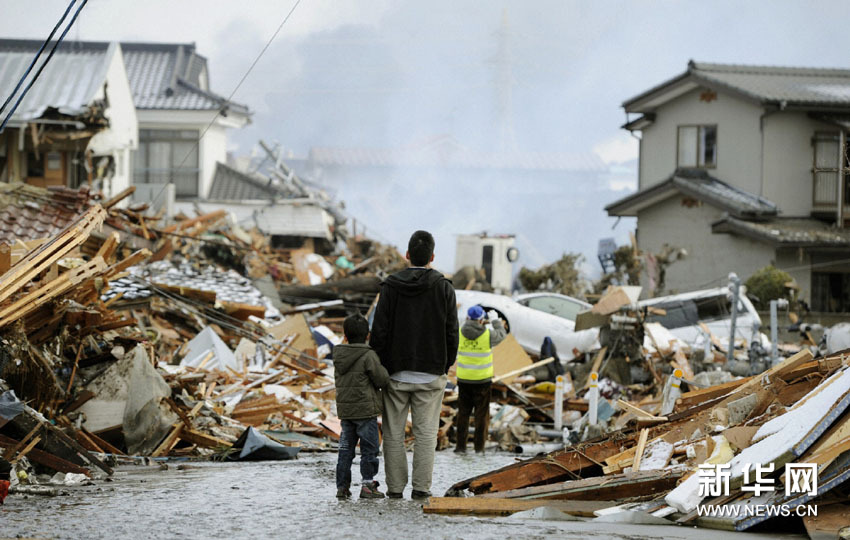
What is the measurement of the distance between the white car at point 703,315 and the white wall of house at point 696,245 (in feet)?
36.1

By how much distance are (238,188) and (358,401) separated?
4013cm

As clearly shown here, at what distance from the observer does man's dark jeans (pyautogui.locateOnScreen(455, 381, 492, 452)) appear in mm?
13258

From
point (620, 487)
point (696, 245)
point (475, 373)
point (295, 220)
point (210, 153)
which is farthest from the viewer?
point (210, 153)

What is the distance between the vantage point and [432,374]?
8.62 metres

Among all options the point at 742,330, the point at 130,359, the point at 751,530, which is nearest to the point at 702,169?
the point at 742,330

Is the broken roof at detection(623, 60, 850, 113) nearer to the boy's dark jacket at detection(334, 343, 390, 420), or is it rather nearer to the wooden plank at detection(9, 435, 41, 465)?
the boy's dark jacket at detection(334, 343, 390, 420)

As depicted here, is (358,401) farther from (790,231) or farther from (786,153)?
(786,153)

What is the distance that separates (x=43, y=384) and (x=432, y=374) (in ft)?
13.9

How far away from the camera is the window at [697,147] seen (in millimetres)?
37906

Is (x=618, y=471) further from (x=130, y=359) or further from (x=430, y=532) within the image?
(x=130, y=359)

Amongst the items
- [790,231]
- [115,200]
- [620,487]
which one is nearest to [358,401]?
[620,487]

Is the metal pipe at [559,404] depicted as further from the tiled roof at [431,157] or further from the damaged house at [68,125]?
the tiled roof at [431,157]

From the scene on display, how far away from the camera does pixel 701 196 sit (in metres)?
36.3

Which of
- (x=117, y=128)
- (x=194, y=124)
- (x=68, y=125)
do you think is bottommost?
(x=68, y=125)
